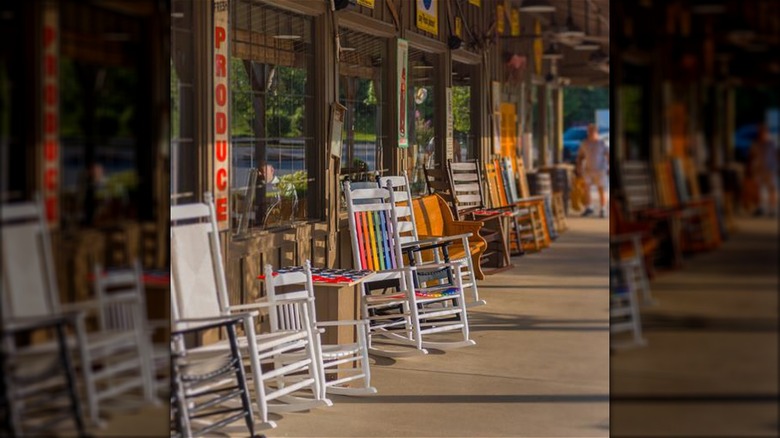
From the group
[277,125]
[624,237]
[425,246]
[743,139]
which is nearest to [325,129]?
[277,125]

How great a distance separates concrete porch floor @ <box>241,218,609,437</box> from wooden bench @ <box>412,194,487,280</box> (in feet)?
0.41

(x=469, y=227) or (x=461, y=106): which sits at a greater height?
(x=461, y=106)

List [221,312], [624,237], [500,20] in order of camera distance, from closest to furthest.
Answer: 1. [624,237]
2. [221,312]
3. [500,20]

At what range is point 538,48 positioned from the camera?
184 inches

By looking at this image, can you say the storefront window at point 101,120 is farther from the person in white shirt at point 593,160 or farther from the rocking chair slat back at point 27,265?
the person in white shirt at point 593,160

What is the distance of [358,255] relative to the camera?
5.11 meters

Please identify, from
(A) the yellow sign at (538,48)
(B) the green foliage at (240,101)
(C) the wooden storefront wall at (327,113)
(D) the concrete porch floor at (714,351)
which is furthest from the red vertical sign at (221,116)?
(D) the concrete porch floor at (714,351)

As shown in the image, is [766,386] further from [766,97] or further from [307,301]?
[307,301]

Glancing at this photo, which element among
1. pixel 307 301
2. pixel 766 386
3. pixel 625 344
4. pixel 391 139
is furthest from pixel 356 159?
pixel 766 386

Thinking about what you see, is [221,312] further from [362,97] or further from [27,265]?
[27,265]

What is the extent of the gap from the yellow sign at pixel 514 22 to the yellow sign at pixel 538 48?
75 millimetres

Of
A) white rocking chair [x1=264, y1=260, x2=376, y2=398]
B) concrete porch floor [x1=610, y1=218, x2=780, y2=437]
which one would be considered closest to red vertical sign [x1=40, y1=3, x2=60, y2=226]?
concrete porch floor [x1=610, y1=218, x2=780, y2=437]

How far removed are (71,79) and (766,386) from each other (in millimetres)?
1633

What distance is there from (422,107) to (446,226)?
0.52 meters
